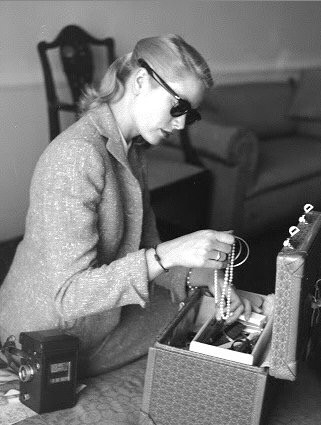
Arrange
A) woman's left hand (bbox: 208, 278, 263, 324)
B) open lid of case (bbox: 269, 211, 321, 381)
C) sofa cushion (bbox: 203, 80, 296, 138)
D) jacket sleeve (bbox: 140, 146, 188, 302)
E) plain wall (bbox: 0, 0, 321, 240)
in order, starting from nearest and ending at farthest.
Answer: open lid of case (bbox: 269, 211, 321, 381), woman's left hand (bbox: 208, 278, 263, 324), jacket sleeve (bbox: 140, 146, 188, 302), plain wall (bbox: 0, 0, 321, 240), sofa cushion (bbox: 203, 80, 296, 138)

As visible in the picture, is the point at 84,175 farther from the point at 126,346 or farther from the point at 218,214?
the point at 218,214

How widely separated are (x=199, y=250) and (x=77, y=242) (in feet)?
0.87

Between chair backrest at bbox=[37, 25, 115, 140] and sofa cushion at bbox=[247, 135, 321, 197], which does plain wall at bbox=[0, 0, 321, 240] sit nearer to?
chair backrest at bbox=[37, 25, 115, 140]

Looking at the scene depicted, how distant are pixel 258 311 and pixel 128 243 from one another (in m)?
0.35

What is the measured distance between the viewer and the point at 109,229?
1576 millimetres

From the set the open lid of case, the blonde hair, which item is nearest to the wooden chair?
the blonde hair

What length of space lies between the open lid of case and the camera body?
427 mm

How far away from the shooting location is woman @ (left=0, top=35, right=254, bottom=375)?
1393mm

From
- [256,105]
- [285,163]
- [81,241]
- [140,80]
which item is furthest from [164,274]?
[256,105]

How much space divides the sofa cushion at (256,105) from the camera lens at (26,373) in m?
2.29

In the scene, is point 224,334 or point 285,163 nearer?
point 224,334

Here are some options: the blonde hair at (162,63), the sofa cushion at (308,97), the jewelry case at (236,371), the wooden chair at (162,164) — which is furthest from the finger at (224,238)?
the sofa cushion at (308,97)

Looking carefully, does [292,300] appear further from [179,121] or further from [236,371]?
[179,121]

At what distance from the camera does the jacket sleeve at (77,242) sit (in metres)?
1.39
